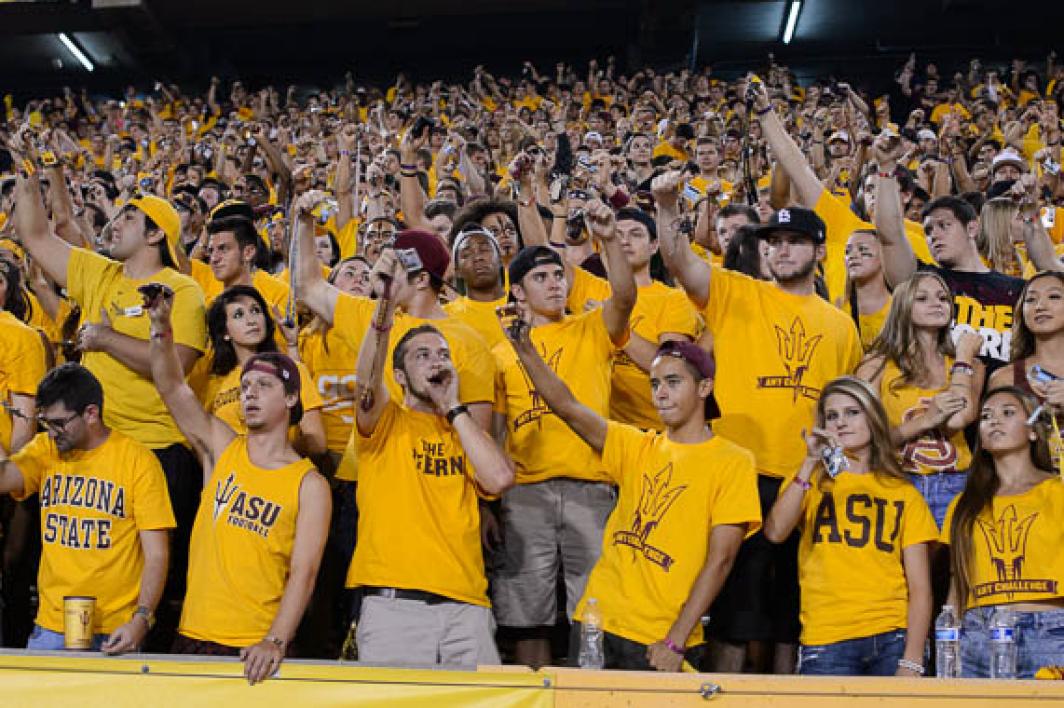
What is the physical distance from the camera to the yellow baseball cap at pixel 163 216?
607cm

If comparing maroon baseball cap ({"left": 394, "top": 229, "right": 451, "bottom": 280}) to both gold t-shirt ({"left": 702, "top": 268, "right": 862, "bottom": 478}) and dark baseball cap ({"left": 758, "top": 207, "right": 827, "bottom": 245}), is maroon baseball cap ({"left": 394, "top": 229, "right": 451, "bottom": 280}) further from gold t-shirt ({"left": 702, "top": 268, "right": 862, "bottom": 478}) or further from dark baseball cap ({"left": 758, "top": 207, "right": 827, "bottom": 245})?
dark baseball cap ({"left": 758, "top": 207, "right": 827, "bottom": 245})

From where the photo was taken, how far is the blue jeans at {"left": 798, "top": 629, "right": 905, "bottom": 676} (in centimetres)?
462

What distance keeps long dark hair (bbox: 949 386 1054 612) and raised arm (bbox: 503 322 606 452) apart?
1.35 metres

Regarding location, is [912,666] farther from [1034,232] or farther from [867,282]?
[1034,232]

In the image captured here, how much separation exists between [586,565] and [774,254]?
5.02ft

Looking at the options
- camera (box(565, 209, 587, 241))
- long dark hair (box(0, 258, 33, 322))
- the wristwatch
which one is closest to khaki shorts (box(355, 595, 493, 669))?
the wristwatch

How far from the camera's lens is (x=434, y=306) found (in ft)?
18.3

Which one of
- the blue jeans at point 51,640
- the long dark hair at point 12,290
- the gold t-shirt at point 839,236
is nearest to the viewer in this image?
the blue jeans at point 51,640

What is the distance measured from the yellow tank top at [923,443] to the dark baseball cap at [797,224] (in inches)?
28.4

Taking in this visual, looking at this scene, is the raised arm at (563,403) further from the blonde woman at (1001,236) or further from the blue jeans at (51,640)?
the blonde woman at (1001,236)

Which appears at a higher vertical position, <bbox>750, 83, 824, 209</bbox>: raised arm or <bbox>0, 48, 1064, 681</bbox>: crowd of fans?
<bbox>750, 83, 824, 209</bbox>: raised arm

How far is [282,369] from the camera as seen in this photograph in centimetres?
506

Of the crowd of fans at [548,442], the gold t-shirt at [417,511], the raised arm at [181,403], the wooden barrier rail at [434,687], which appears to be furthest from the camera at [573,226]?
the wooden barrier rail at [434,687]

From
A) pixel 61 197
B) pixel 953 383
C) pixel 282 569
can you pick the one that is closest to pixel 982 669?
pixel 953 383
